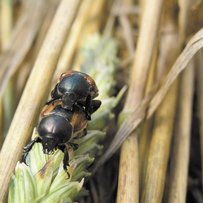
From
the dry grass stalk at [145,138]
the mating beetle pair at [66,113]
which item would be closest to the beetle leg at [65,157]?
the mating beetle pair at [66,113]

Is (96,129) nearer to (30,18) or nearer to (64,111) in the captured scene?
(64,111)

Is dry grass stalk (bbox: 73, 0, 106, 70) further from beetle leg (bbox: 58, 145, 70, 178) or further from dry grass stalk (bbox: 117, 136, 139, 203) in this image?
beetle leg (bbox: 58, 145, 70, 178)

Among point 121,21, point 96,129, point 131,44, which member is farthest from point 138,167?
point 121,21

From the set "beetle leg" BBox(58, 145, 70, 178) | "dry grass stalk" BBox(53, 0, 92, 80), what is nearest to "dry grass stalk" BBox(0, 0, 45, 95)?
"dry grass stalk" BBox(53, 0, 92, 80)

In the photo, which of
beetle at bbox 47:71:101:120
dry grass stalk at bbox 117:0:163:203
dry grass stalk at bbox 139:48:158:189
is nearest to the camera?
beetle at bbox 47:71:101:120

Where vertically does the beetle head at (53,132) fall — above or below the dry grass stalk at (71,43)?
below

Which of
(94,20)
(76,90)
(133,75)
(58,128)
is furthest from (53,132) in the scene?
(94,20)

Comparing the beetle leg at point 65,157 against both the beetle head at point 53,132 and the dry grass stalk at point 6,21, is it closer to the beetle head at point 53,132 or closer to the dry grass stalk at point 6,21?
the beetle head at point 53,132
